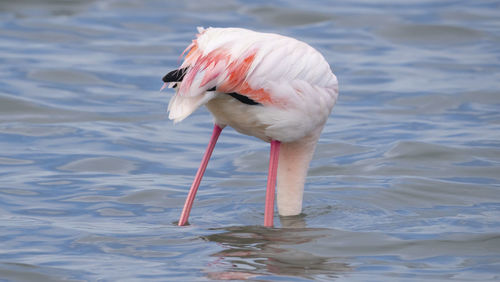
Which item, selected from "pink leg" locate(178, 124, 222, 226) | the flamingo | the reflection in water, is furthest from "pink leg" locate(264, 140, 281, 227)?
"pink leg" locate(178, 124, 222, 226)

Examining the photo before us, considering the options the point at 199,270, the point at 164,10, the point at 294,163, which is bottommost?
the point at 199,270

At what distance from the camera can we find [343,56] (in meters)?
12.5

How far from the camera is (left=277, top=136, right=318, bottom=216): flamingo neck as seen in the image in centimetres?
554

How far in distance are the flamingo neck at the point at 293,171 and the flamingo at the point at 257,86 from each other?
169 mm

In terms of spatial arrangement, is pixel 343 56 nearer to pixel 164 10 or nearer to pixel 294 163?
pixel 164 10

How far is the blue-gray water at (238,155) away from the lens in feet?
16.4

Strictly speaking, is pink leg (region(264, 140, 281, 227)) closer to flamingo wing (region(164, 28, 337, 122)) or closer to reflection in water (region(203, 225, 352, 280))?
reflection in water (region(203, 225, 352, 280))

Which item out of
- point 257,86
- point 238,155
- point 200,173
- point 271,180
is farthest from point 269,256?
point 238,155

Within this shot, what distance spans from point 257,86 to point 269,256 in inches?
36.8

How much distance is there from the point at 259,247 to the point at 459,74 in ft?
22.5

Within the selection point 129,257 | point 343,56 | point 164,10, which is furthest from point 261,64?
point 164,10

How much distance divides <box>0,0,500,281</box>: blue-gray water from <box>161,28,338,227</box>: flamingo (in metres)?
0.69

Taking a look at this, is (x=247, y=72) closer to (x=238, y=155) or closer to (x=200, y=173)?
(x=200, y=173)

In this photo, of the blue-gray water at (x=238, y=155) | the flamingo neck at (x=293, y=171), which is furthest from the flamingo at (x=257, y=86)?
the blue-gray water at (x=238, y=155)
